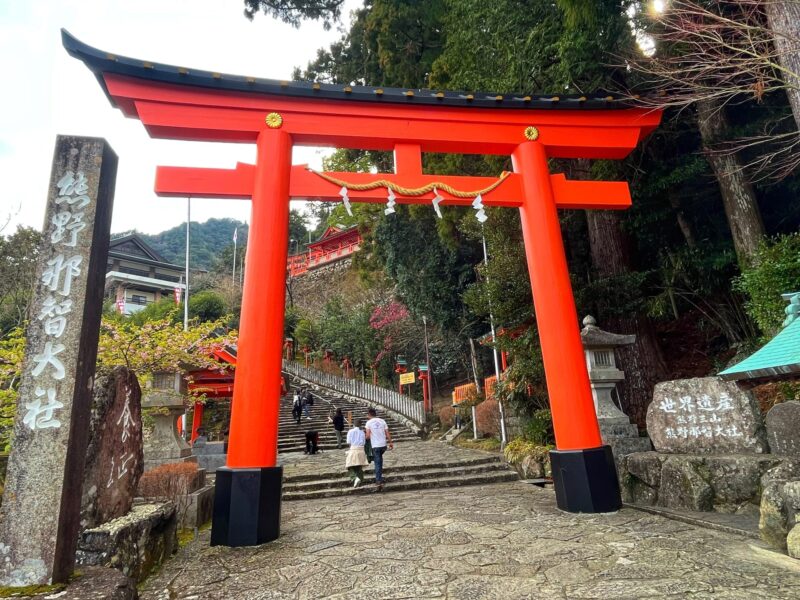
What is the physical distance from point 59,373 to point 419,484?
720cm

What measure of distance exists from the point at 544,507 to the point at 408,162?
16.2 feet

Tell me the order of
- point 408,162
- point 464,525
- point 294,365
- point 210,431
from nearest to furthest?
point 464,525 < point 408,162 < point 210,431 < point 294,365

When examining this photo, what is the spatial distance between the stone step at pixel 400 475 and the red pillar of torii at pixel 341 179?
4.12 m

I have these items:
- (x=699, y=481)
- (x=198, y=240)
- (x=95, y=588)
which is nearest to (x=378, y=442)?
(x=699, y=481)

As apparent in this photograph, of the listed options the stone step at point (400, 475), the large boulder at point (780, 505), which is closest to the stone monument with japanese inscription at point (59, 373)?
the large boulder at point (780, 505)

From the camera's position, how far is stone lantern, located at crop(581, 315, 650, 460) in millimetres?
6797

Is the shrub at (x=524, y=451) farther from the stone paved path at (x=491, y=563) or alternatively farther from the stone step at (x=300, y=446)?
the stone step at (x=300, y=446)

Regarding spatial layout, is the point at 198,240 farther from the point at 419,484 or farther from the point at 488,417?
the point at 419,484

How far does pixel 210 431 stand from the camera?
722 inches

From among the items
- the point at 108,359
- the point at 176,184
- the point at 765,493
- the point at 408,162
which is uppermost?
the point at 408,162

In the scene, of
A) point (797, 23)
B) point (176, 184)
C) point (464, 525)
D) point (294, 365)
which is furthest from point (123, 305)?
point (797, 23)

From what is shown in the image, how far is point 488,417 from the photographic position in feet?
44.2

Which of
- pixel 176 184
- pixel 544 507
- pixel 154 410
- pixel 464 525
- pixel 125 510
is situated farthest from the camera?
pixel 154 410

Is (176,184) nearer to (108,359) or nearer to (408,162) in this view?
(408,162)
